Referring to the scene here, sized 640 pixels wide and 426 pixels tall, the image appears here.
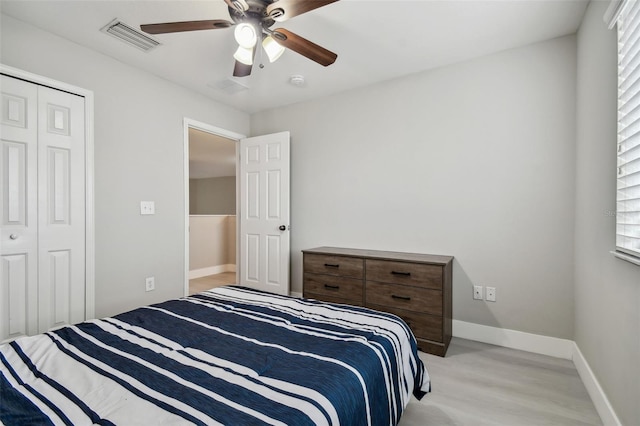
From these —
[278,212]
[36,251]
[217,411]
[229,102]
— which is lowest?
[217,411]

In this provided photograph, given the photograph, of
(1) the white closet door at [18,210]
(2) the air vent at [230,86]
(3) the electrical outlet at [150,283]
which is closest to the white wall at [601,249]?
(2) the air vent at [230,86]

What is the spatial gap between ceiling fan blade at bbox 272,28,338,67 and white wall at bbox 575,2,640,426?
1.59 metres

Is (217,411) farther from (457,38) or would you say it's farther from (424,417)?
(457,38)

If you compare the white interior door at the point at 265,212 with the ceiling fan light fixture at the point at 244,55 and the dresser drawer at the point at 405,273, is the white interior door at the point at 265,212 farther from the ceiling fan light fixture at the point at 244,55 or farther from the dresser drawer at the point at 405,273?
the ceiling fan light fixture at the point at 244,55

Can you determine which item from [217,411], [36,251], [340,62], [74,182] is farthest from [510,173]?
[36,251]

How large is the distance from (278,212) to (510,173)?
2479mm

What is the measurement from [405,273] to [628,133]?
5.46 ft

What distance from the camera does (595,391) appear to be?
1.81m

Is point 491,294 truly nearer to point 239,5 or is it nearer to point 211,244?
point 239,5

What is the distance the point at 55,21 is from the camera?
2.24 m

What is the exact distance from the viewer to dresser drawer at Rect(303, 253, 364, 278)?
292 cm

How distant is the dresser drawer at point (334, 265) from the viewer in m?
2.92

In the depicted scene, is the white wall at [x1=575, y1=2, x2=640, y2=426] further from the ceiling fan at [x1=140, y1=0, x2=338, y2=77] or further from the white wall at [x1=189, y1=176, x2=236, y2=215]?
the white wall at [x1=189, y1=176, x2=236, y2=215]

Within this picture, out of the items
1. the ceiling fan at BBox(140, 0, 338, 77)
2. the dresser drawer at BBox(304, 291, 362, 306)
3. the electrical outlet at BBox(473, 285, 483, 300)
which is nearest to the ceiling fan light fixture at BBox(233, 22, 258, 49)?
the ceiling fan at BBox(140, 0, 338, 77)
